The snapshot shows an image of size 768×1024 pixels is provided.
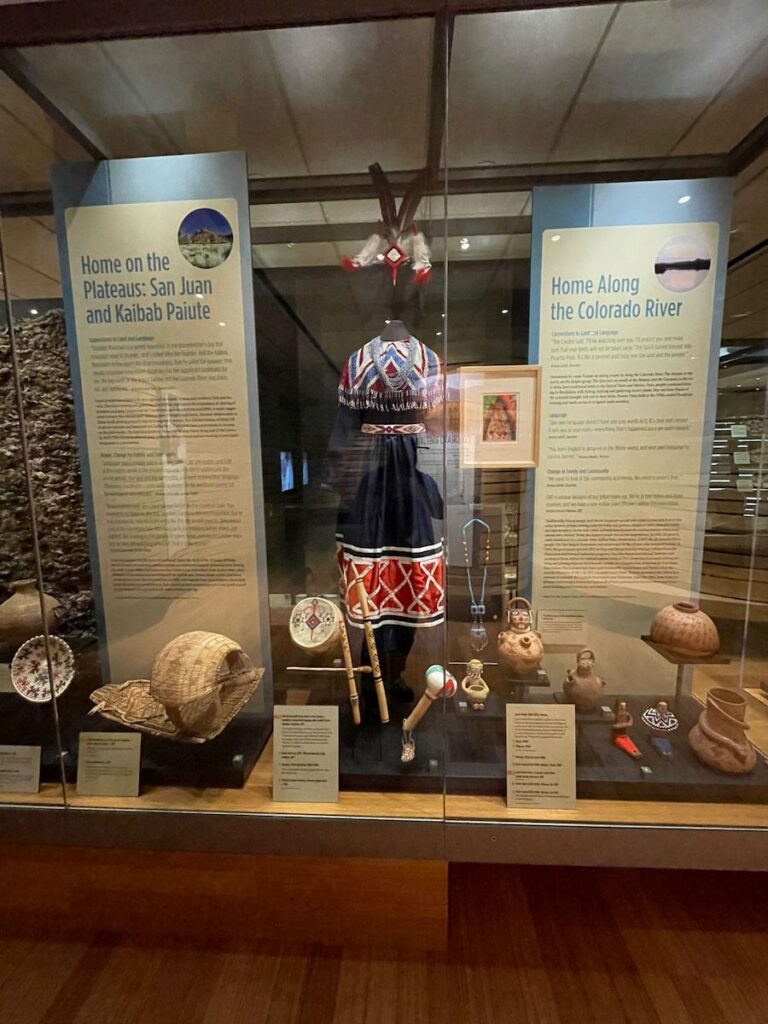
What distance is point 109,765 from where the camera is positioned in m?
0.88

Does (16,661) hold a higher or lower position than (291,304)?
lower

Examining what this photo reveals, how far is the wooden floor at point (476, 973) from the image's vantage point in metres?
0.73

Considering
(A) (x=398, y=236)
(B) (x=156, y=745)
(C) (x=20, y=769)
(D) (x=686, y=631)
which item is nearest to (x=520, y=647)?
(D) (x=686, y=631)

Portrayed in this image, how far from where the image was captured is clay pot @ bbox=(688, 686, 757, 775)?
841 mm

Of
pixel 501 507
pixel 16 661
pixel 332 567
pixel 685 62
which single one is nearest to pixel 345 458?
pixel 332 567

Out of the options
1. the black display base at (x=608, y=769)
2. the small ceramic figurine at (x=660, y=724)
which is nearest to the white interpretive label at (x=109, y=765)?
the black display base at (x=608, y=769)

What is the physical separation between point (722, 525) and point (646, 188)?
0.85 meters

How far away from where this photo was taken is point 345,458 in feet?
3.40

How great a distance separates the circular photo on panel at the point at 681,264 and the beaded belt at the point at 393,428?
698 millimetres

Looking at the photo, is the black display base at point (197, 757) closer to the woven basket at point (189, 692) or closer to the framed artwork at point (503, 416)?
the woven basket at point (189, 692)

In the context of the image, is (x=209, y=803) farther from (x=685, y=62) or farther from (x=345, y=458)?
(x=685, y=62)

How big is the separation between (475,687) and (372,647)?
0.82 ft

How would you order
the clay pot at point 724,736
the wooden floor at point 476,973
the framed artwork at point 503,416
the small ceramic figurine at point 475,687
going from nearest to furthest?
the wooden floor at point 476,973 < the clay pot at point 724,736 < the small ceramic figurine at point 475,687 < the framed artwork at point 503,416

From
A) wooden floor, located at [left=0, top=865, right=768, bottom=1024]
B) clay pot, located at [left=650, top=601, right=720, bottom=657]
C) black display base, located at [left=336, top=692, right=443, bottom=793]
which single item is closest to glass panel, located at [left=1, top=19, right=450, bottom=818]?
black display base, located at [left=336, top=692, right=443, bottom=793]
